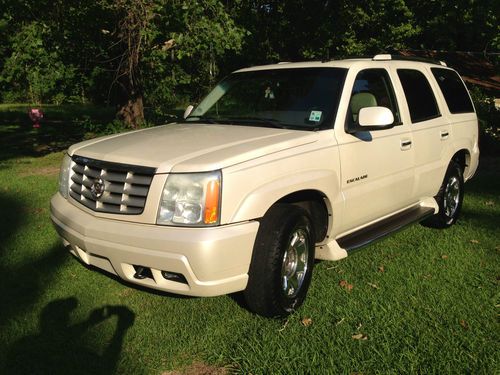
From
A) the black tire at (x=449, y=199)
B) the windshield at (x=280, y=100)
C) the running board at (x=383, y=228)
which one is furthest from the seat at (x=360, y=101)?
the black tire at (x=449, y=199)

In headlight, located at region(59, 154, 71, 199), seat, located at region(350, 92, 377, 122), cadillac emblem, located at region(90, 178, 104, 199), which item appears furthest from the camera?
seat, located at region(350, 92, 377, 122)

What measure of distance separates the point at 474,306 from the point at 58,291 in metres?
3.33

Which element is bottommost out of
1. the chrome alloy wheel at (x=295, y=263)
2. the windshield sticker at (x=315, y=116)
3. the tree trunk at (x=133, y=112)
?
the tree trunk at (x=133, y=112)

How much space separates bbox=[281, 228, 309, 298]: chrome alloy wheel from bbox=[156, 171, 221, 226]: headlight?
28.3 inches

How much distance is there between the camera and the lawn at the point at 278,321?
119 inches

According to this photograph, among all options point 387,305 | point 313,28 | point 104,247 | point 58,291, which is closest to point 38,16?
point 58,291

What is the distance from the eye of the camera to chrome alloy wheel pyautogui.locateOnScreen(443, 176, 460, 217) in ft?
18.3

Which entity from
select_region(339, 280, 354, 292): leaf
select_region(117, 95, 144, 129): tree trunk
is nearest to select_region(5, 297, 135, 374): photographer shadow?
select_region(339, 280, 354, 292): leaf

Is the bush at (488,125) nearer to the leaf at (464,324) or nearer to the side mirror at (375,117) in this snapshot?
the side mirror at (375,117)

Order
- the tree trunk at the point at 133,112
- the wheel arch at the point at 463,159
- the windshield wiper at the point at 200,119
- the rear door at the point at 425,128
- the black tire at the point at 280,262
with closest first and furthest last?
the black tire at the point at 280,262 → the windshield wiper at the point at 200,119 → the rear door at the point at 425,128 → the wheel arch at the point at 463,159 → the tree trunk at the point at 133,112

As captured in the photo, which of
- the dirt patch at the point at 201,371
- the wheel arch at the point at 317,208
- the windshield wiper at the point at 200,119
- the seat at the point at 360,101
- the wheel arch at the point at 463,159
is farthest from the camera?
the wheel arch at the point at 463,159

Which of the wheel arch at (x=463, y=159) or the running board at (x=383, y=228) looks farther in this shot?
the wheel arch at (x=463, y=159)

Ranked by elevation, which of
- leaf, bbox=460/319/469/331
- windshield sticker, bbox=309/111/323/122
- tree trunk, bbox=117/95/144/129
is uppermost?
windshield sticker, bbox=309/111/323/122

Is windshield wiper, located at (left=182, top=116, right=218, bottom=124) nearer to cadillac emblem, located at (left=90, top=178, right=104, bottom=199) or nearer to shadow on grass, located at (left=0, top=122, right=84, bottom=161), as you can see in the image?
cadillac emblem, located at (left=90, top=178, right=104, bottom=199)
